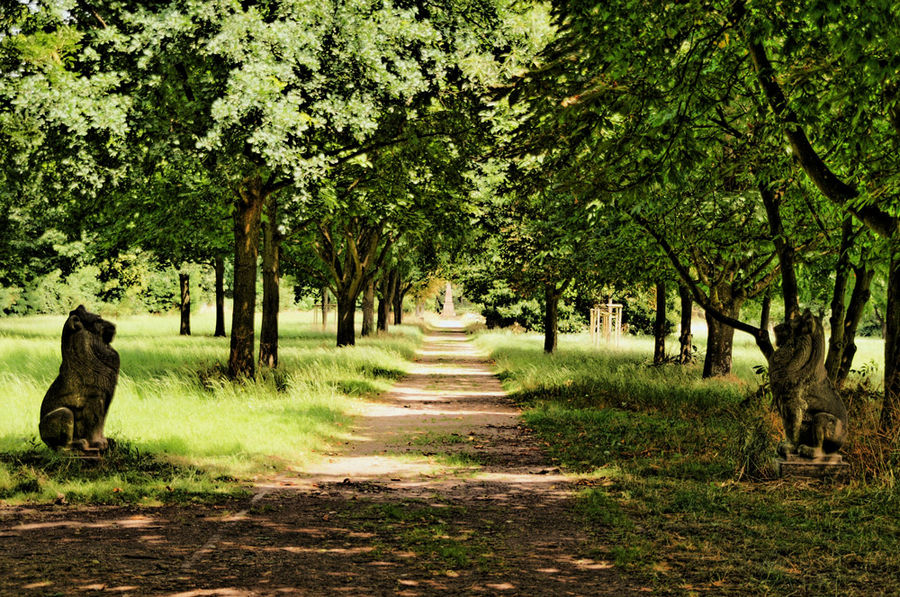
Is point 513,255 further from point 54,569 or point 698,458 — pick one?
point 54,569

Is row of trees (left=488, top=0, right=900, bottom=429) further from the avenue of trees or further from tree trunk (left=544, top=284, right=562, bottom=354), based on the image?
tree trunk (left=544, top=284, right=562, bottom=354)

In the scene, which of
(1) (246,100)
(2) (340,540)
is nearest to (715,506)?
(2) (340,540)

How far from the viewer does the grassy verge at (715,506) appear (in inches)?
204

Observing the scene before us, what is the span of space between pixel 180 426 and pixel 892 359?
32.2 feet

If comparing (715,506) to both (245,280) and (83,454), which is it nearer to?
(83,454)

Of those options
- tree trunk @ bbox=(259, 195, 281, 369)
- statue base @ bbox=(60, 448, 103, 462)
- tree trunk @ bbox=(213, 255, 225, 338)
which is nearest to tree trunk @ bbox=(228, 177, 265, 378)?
tree trunk @ bbox=(259, 195, 281, 369)

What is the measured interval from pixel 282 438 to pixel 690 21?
7.54 meters

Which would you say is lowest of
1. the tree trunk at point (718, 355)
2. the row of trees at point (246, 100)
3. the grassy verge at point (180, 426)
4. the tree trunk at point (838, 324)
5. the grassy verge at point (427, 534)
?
the grassy verge at point (427, 534)

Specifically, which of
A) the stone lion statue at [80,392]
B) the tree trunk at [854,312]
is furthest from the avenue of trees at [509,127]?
the stone lion statue at [80,392]

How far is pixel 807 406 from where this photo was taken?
7.99m

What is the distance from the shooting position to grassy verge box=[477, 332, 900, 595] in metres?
5.17

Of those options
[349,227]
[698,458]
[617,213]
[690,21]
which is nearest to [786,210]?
[617,213]

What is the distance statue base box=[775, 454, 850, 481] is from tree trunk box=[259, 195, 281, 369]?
43.3 ft

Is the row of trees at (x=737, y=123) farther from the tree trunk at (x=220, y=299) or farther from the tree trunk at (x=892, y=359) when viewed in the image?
the tree trunk at (x=220, y=299)
